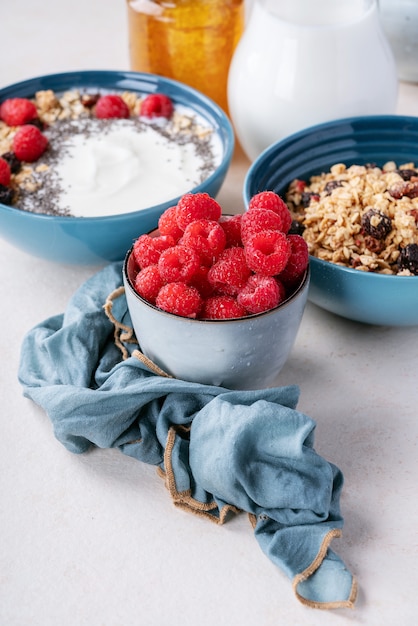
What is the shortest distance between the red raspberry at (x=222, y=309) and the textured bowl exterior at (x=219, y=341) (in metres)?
0.01

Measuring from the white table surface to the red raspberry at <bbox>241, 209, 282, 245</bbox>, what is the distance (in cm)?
19

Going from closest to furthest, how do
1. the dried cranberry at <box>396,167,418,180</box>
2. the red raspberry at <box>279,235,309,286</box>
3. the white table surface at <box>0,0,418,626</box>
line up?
the white table surface at <box>0,0,418,626</box> < the red raspberry at <box>279,235,309,286</box> < the dried cranberry at <box>396,167,418,180</box>

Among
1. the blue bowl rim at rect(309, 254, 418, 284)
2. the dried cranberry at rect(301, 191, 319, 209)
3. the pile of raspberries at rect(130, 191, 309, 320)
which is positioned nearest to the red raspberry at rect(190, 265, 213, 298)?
the pile of raspberries at rect(130, 191, 309, 320)

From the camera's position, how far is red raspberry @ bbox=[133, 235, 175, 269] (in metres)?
0.73

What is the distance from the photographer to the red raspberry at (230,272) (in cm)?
69

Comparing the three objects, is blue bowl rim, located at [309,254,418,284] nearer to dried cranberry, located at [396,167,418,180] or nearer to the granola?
the granola

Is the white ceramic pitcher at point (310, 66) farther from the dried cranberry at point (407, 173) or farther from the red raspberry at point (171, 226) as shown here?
the red raspberry at point (171, 226)

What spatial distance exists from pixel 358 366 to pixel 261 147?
38cm

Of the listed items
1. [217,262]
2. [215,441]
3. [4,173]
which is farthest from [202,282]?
[4,173]

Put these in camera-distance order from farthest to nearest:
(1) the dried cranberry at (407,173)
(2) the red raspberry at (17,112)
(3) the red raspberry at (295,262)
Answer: (2) the red raspberry at (17,112) → (1) the dried cranberry at (407,173) → (3) the red raspberry at (295,262)

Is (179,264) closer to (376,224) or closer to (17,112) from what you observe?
(376,224)

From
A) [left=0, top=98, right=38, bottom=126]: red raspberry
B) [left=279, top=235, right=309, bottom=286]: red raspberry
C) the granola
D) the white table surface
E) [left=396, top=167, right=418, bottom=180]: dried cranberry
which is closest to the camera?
the white table surface

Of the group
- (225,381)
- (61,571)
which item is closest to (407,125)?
(225,381)

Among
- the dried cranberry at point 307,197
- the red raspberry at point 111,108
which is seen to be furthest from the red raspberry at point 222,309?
the red raspberry at point 111,108
